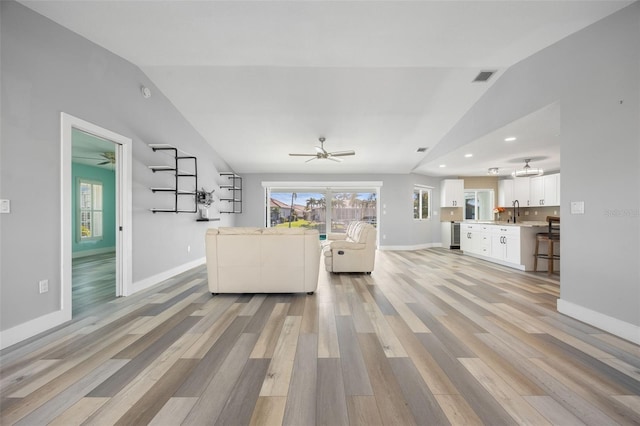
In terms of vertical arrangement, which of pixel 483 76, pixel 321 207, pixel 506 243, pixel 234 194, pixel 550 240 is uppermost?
pixel 483 76

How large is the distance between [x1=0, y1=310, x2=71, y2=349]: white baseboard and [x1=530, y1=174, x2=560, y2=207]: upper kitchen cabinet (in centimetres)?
953

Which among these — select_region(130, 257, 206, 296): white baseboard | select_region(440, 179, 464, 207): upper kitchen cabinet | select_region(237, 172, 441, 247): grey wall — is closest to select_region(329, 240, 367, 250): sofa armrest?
select_region(130, 257, 206, 296): white baseboard

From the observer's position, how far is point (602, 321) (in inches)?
95.0

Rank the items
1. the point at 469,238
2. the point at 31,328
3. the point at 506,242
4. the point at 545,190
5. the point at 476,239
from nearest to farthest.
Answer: the point at 31,328 < the point at 506,242 < the point at 476,239 < the point at 469,238 < the point at 545,190

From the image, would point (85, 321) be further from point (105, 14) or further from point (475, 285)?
point (475, 285)

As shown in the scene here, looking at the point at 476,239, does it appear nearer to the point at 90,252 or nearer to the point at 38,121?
the point at 38,121

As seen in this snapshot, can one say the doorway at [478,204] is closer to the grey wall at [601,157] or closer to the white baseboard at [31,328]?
the grey wall at [601,157]

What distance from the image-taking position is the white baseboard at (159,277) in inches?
141

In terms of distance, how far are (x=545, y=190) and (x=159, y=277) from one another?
910 cm

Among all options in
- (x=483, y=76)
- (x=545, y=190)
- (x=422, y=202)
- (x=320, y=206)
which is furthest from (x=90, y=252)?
(x=545, y=190)

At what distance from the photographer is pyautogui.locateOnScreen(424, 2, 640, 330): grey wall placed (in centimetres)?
224

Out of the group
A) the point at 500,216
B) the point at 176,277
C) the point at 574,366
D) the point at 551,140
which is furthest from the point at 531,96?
the point at 500,216

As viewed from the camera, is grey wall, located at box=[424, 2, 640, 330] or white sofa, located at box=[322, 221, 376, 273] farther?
white sofa, located at box=[322, 221, 376, 273]

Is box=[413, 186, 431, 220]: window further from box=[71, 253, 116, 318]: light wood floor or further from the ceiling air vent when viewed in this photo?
box=[71, 253, 116, 318]: light wood floor
